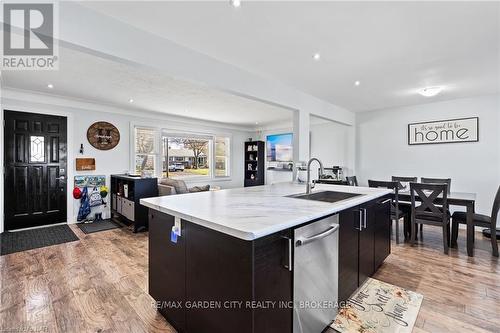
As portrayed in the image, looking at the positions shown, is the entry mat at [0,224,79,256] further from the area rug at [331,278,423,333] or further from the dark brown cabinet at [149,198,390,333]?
the area rug at [331,278,423,333]

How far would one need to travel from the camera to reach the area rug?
5.91 ft

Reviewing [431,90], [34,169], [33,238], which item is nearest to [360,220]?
[431,90]

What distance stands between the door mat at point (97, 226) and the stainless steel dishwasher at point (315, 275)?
414 centimetres

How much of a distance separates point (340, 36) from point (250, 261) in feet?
7.45

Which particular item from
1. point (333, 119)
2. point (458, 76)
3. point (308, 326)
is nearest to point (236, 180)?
point (333, 119)

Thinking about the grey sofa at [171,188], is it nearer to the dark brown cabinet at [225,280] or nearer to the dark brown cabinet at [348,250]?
the dark brown cabinet at [225,280]

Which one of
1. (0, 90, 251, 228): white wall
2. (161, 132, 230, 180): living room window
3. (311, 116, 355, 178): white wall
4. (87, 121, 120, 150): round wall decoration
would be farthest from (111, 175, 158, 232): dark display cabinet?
(311, 116, 355, 178): white wall

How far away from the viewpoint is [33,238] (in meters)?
3.80

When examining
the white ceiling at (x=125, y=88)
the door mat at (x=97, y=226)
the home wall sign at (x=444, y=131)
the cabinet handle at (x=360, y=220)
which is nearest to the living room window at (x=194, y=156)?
the white ceiling at (x=125, y=88)

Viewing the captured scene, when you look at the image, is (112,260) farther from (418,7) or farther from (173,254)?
(418,7)

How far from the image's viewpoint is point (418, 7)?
74.3 inches

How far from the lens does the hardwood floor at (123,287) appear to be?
6.02 ft

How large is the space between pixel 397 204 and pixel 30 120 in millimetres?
6419

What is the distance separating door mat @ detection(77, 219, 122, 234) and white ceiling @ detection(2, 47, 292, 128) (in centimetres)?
245
